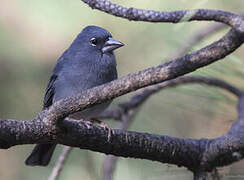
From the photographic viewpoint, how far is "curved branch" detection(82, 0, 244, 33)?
1.62m

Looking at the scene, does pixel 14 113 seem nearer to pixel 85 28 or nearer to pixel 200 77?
pixel 85 28

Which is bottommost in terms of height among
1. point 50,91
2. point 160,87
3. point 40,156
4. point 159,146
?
point 40,156

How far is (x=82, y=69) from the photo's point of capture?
3.75m

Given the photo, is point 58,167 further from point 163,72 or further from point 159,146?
point 163,72

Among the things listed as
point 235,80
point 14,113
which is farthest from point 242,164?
point 14,113

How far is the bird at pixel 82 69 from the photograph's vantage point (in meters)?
3.61

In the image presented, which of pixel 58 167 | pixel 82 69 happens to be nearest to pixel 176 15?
pixel 58 167

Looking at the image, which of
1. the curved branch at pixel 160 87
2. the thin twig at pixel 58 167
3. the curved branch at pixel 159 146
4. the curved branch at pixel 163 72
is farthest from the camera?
the curved branch at pixel 160 87

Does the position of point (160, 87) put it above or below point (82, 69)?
Result: above

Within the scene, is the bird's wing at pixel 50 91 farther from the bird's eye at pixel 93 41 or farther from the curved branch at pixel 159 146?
the curved branch at pixel 159 146

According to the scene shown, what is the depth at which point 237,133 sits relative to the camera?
2186 millimetres

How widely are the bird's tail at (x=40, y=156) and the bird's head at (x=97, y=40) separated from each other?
884 mm

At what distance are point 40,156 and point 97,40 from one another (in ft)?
3.45

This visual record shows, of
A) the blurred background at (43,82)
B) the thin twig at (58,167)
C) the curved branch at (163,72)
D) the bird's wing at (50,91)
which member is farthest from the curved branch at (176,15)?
the bird's wing at (50,91)
